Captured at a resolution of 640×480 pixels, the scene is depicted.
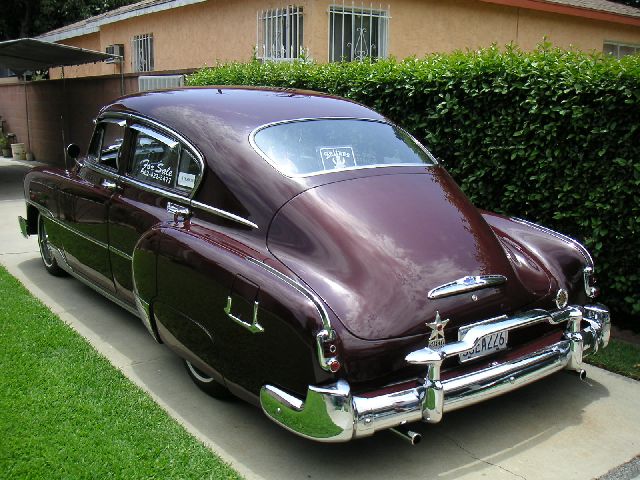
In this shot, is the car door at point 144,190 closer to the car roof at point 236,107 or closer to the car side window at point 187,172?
the car side window at point 187,172

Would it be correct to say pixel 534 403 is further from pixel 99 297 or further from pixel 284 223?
pixel 99 297

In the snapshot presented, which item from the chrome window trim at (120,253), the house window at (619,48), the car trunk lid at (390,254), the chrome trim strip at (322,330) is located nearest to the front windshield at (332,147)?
the car trunk lid at (390,254)

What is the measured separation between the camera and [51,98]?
1566 cm

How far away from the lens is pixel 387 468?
3420mm

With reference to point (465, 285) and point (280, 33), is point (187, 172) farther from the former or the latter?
point (280, 33)

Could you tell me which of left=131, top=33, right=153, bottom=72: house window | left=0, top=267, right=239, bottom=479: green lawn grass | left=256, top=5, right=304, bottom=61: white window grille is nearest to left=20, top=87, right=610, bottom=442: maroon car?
left=0, top=267, right=239, bottom=479: green lawn grass

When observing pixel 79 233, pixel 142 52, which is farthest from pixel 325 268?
pixel 142 52

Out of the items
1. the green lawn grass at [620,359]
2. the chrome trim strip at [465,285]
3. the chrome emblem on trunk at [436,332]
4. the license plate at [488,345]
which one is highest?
the chrome trim strip at [465,285]

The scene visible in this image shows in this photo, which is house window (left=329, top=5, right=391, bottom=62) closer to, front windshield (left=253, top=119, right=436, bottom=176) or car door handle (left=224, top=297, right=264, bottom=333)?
front windshield (left=253, top=119, right=436, bottom=176)

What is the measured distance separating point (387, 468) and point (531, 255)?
1.61 m

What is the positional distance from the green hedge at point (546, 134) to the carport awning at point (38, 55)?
7743mm

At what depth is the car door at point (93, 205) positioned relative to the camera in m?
5.04

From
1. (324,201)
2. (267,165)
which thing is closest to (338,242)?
(324,201)

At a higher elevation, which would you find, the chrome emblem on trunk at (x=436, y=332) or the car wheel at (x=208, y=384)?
the chrome emblem on trunk at (x=436, y=332)
